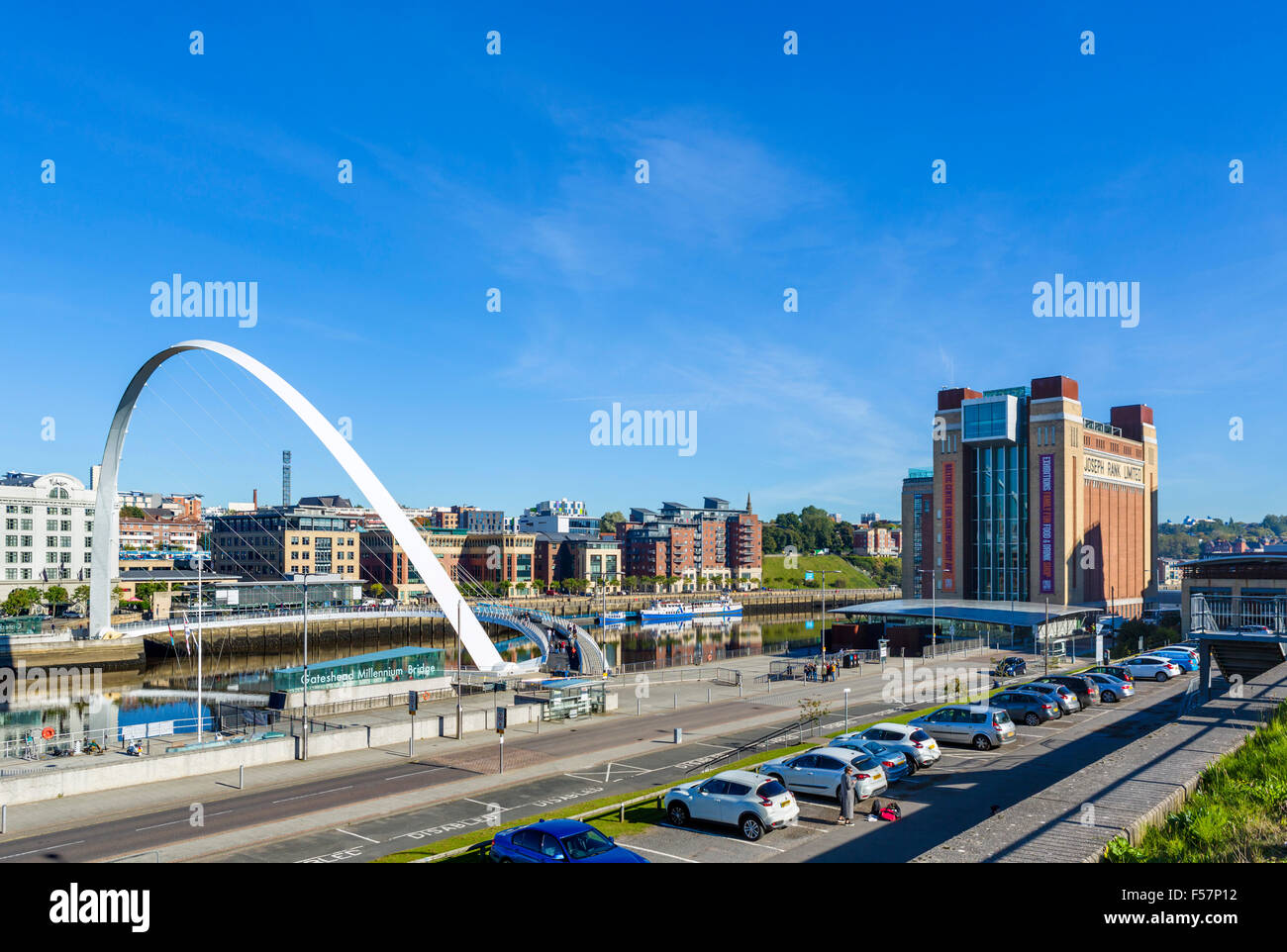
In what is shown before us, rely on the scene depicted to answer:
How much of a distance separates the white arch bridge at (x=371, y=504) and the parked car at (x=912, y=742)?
879 inches

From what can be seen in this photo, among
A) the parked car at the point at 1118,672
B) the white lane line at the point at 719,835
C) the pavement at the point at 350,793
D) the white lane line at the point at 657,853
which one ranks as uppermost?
the white lane line at the point at 657,853

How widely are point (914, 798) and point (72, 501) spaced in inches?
4538

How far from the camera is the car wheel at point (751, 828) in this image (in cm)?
1903

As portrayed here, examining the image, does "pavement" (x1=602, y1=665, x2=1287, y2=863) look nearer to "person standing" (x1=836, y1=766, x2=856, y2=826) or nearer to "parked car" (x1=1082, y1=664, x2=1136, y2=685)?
"person standing" (x1=836, y1=766, x2=856, y2=826)

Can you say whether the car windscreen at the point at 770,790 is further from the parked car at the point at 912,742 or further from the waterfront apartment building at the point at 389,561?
the waterfront apartment building at the point at 389,561

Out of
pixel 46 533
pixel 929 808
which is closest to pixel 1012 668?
pixel 929 808

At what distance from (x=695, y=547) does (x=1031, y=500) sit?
101077 millimetres

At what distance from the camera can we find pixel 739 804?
19.4 meters

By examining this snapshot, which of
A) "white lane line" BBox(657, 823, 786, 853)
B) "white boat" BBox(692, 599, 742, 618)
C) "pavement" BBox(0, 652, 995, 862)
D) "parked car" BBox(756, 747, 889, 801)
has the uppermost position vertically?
"parked car" BBox(756, 747, 889, 801)

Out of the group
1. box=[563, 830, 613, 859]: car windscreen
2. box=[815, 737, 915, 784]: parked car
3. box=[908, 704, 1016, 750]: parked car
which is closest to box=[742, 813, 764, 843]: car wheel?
box=[563, 830, 613, 859]: car windscreen

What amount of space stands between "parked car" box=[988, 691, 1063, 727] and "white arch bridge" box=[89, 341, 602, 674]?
77.0 feet

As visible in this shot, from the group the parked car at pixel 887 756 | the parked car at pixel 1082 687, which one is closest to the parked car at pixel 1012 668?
the parked car at pixel 1082 687

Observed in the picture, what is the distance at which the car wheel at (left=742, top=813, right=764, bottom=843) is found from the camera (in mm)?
19031
